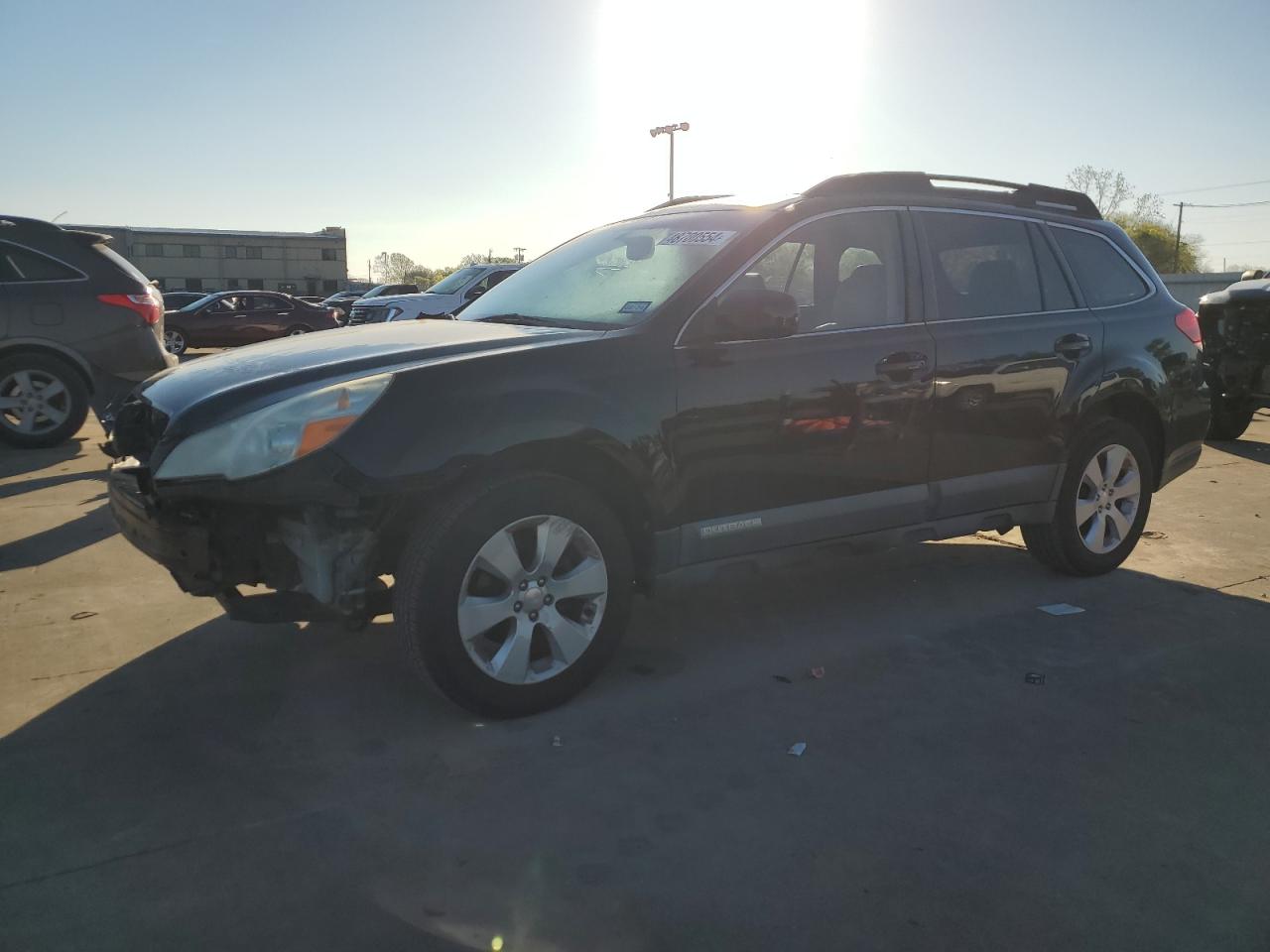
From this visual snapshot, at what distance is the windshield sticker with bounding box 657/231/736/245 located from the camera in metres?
3.83

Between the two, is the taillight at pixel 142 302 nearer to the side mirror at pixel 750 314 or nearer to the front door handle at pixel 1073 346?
the side mirror at pixel 750 314

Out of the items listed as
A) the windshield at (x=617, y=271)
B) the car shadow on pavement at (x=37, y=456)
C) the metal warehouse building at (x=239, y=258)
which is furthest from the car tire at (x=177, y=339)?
the metal warehouse building at (x=239, y=258)

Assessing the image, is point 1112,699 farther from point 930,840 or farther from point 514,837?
point 514,837

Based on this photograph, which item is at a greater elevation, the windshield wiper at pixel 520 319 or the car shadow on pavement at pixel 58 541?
the windshield wiper at pixel 520 319

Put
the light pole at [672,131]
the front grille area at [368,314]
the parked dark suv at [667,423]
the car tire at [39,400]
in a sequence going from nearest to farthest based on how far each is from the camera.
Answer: the parked dark suv at [667,423], the car tire at [39,400], the front grille area at [368,314], the light pole at [672,131]

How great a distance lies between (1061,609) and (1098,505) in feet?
2.27

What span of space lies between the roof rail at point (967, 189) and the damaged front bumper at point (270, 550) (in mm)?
2299

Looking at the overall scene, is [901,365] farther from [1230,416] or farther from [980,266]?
[1230,416]

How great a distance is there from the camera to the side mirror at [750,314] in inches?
139

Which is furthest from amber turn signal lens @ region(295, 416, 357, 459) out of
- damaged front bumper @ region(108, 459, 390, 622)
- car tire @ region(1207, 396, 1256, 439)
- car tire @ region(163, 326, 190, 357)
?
car tire @ region(163, 326, 190, 357)

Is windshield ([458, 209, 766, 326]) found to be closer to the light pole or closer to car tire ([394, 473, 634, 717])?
car tire ([394, 473, 634, 717])

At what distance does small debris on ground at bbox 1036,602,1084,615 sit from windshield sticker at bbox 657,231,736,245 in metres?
2.33

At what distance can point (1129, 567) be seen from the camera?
5.30 metres

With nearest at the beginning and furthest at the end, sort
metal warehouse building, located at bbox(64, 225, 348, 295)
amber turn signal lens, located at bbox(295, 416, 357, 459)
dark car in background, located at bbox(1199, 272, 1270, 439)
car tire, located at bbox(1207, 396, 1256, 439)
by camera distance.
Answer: amber turn signal lens, located at bbox(295, 416, 357, 459), dark car in background, located at bbox(1199, 272, 1270, 439), car tire, located at bbox(1207, 396, 1256, 439), metal warehouse building, located at bbox(64, 225, 348, 295)
